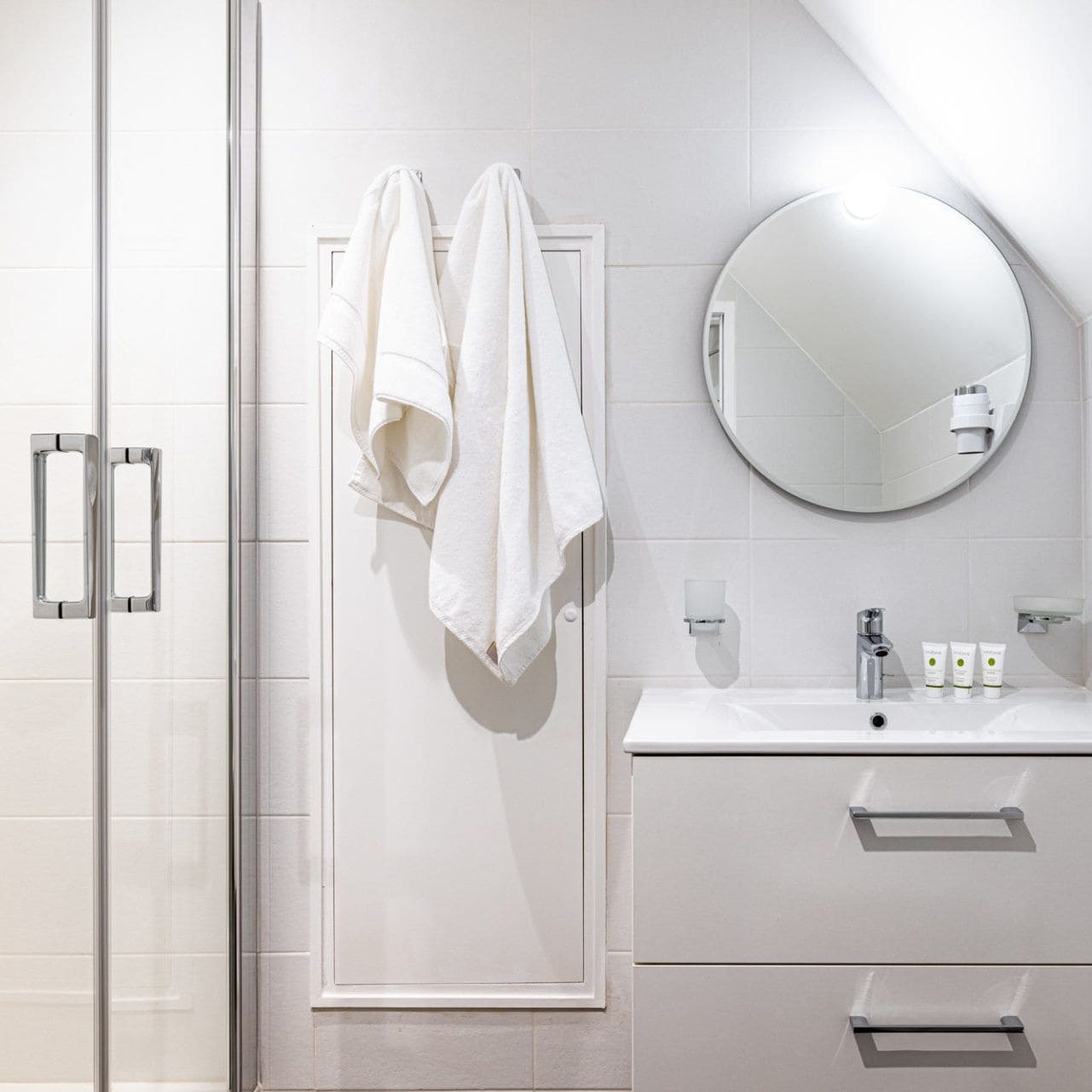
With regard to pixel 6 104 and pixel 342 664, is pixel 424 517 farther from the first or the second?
pixel 6 104

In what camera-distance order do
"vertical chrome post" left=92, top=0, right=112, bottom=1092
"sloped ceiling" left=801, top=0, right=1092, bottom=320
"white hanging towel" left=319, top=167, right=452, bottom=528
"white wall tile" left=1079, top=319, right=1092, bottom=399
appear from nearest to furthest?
"vertical chrome post" left=92, top=0, right=112, bottom=1092, "sloped ceiling" left=801, top=0, right=1092, bottom=320, "white hanging towel" left=319, top=167, right=452, bottom=528, "white wall tile" left=1079, top=319, right=1092, bottom=399

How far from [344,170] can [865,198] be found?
0.93 m

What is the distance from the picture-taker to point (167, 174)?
1.35m

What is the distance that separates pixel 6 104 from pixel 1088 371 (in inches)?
64.9

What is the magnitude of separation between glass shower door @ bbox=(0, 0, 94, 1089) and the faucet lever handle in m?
1.18

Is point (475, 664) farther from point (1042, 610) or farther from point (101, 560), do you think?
point (1042, 610)

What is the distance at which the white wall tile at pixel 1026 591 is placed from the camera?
173cm

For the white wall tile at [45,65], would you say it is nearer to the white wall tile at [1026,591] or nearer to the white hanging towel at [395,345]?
the white hanging towel at [395,345]

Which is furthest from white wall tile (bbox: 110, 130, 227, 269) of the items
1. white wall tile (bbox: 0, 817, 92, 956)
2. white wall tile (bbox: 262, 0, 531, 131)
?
white wall tile (bbox: 0, 817, 92, 956)

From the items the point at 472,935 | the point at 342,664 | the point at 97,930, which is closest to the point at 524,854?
the point at 472,935

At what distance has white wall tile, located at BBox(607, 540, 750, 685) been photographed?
5.75ft

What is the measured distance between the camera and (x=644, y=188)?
5.73 feet

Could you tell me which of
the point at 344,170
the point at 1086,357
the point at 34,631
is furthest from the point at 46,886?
the point at 1086,357

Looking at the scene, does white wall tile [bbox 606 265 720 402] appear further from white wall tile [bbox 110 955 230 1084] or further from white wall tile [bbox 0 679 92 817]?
white wall tile [bbox 110 955 230 1084]
